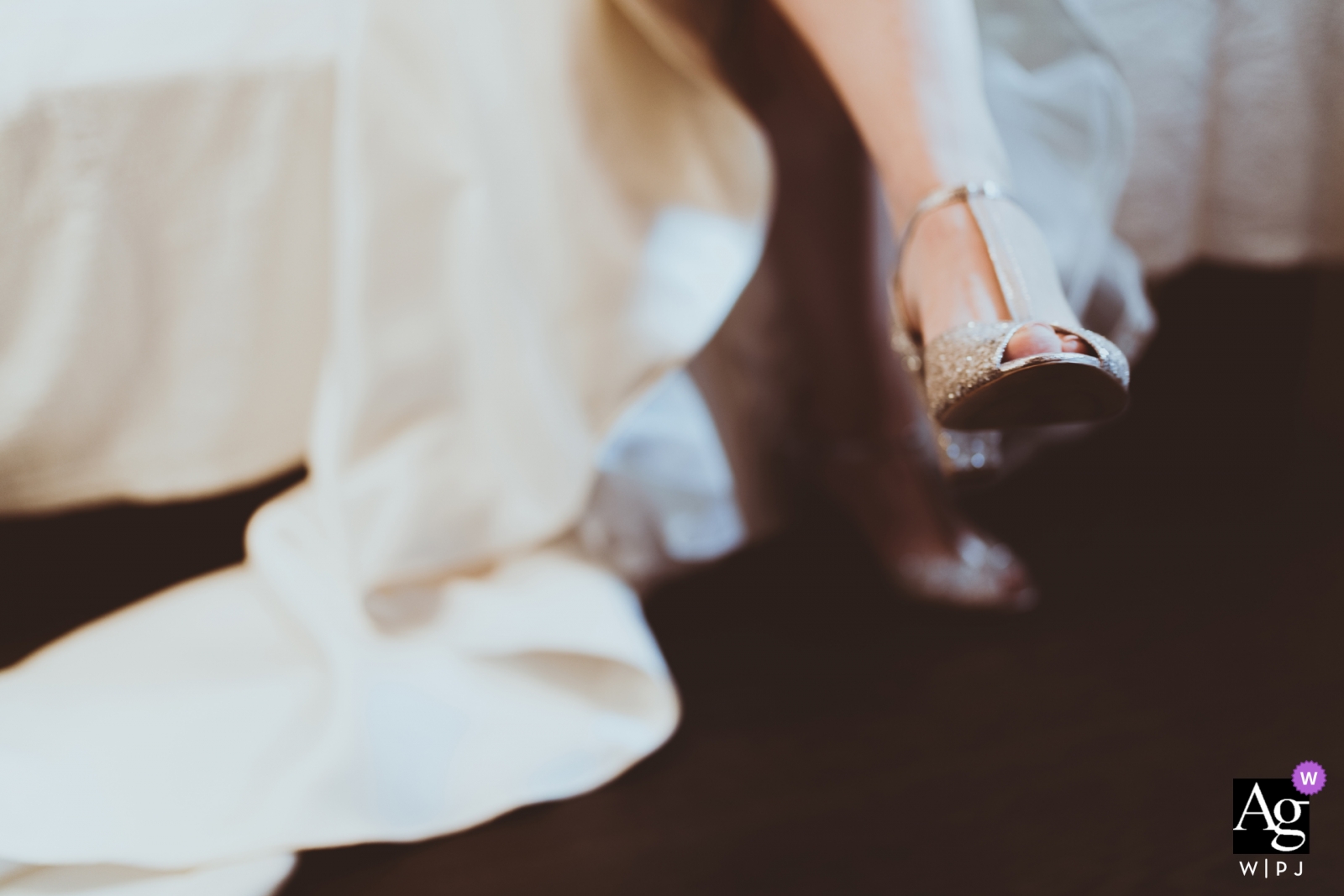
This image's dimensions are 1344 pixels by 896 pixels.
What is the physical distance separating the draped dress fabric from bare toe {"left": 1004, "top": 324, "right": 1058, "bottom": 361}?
30 cm

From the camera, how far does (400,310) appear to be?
63 centimetres

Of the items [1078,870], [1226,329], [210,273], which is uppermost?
[210,273]

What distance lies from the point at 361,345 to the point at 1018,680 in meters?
0.50

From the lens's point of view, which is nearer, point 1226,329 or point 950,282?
point 950,282

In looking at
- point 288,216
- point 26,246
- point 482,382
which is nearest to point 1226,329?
point 482,382

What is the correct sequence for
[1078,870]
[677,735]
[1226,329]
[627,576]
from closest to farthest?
[1078,870] → [677,735] → [627,576] → [1226,329]

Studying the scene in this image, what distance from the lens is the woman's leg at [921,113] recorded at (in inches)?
19.3

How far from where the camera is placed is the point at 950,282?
1.58 feet

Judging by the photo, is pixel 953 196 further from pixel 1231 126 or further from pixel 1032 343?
pixel 1231 126

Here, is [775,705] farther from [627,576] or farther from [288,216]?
[288,216]

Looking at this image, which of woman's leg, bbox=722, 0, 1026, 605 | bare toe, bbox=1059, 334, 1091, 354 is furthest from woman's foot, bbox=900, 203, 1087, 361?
woman's leg, bbox=722, 0, 1026, 605

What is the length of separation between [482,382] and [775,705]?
311mm

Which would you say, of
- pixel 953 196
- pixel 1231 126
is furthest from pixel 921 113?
pixel 1231 126

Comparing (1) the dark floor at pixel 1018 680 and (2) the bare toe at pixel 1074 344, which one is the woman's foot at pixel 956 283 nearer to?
(2) the bare toe at pixel 1074 344
